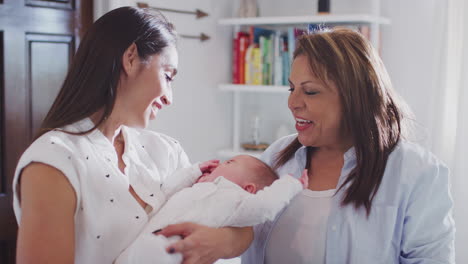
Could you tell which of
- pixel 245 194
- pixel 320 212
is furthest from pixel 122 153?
pixel 320 212

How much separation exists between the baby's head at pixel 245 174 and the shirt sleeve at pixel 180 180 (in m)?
0.03

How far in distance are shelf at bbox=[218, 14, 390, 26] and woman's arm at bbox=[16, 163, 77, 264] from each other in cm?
220

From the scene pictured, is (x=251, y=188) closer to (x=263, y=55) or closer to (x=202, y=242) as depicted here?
(x=202, y=242)

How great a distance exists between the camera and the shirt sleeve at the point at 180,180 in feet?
5.82

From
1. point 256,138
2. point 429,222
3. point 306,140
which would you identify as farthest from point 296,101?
point 256,138

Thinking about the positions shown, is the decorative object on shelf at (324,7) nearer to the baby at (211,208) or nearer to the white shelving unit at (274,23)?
the white shelving unit at (274,23)

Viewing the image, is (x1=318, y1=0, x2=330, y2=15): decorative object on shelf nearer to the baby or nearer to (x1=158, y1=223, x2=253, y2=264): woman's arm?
the baby

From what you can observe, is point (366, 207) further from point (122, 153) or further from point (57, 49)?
point (57, 49)

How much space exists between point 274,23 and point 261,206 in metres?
2.25

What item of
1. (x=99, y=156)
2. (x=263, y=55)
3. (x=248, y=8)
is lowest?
(x=99, y=156)

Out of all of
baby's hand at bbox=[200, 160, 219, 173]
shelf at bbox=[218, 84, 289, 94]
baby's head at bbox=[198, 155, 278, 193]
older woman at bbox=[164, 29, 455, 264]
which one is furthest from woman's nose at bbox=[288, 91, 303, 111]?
shelf at bbox=[218, 84, 289, 94]

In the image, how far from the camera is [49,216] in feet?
4.63

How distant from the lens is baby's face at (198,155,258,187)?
1781mm

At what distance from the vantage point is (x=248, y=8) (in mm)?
3832
